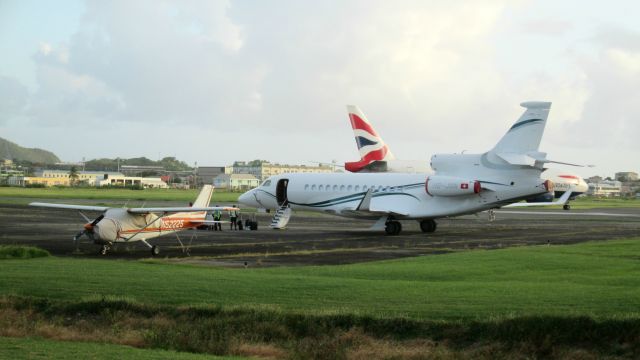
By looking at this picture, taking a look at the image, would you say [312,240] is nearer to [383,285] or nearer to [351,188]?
[351,188]

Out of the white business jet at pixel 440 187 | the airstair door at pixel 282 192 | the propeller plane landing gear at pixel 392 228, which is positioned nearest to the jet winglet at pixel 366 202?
the white business jet at pixel 440 187

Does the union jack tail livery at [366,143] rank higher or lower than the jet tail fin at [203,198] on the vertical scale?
higher

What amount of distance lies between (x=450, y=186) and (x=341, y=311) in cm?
Result: 2841

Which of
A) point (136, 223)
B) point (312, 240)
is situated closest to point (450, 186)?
point (312, 240)

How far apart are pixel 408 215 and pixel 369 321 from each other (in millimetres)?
29669

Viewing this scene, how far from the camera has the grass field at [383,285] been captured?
1747cm

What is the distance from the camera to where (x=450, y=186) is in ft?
147

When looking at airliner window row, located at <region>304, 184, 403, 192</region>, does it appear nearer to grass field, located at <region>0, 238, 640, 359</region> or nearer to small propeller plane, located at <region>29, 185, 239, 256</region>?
small propeller plane, located at <region>29, 185, 239, 256</region>

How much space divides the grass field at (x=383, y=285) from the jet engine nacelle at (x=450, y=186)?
16.6 metres

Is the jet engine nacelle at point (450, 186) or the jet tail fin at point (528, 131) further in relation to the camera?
the jet engine nacelle at point (450, 186)

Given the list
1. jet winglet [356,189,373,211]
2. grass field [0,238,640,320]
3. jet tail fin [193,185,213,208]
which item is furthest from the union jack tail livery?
grass field [0,238,640,320]

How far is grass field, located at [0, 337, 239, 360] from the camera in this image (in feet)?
44.7

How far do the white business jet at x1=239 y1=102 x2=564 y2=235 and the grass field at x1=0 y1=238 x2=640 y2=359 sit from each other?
1928 cm

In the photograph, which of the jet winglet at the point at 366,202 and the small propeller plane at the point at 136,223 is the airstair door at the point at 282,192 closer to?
the jet winglet at the point at 366,202
